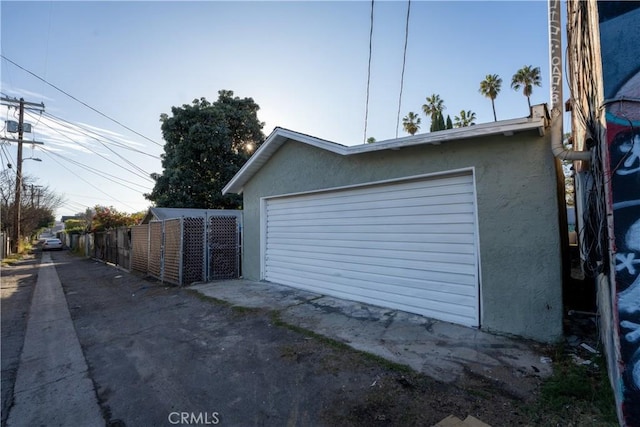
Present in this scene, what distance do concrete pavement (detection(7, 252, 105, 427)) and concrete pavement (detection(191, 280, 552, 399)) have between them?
2750 millimetres

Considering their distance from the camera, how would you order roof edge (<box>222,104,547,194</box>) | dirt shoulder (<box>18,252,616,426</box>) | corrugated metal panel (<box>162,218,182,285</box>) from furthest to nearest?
corrugated metal panel (<box>162,218,182,285</box>) < roof edge (<box>222,104,547,194</box>) < dirt shoulder (<box>18,252,616,426</box>)

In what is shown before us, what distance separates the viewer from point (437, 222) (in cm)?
510

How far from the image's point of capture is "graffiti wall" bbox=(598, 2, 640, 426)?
2.28m

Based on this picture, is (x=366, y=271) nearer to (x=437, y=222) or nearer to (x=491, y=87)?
(x=437, y=222)

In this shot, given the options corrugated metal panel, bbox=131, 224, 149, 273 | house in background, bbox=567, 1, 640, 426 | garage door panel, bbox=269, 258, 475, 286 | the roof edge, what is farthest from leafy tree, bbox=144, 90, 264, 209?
house in background, bbox=567, 1, 640, 426

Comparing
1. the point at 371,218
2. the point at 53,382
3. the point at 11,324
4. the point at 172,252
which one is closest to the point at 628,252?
the point at 371,218

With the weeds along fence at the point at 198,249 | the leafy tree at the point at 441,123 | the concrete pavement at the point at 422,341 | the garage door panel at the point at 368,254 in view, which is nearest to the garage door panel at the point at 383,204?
the garage door panel at the point at 368,254

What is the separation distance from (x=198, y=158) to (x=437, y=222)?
1643cm

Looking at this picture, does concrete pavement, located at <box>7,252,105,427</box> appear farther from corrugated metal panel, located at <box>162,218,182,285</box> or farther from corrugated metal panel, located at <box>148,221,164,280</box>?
corrugated metal panel, located at <box>148,221,164,280</box>

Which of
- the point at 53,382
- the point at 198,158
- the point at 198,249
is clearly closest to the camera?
the point at 53,382

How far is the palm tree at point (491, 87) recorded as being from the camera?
94.8 feet

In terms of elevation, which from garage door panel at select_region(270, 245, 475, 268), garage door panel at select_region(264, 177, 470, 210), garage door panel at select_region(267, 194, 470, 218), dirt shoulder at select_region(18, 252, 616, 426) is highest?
garage door panel at select_region(264, 177, 470, 210)

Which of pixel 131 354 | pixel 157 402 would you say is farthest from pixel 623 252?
pixel 131 354

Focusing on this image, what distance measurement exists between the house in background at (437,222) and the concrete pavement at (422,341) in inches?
13.2
